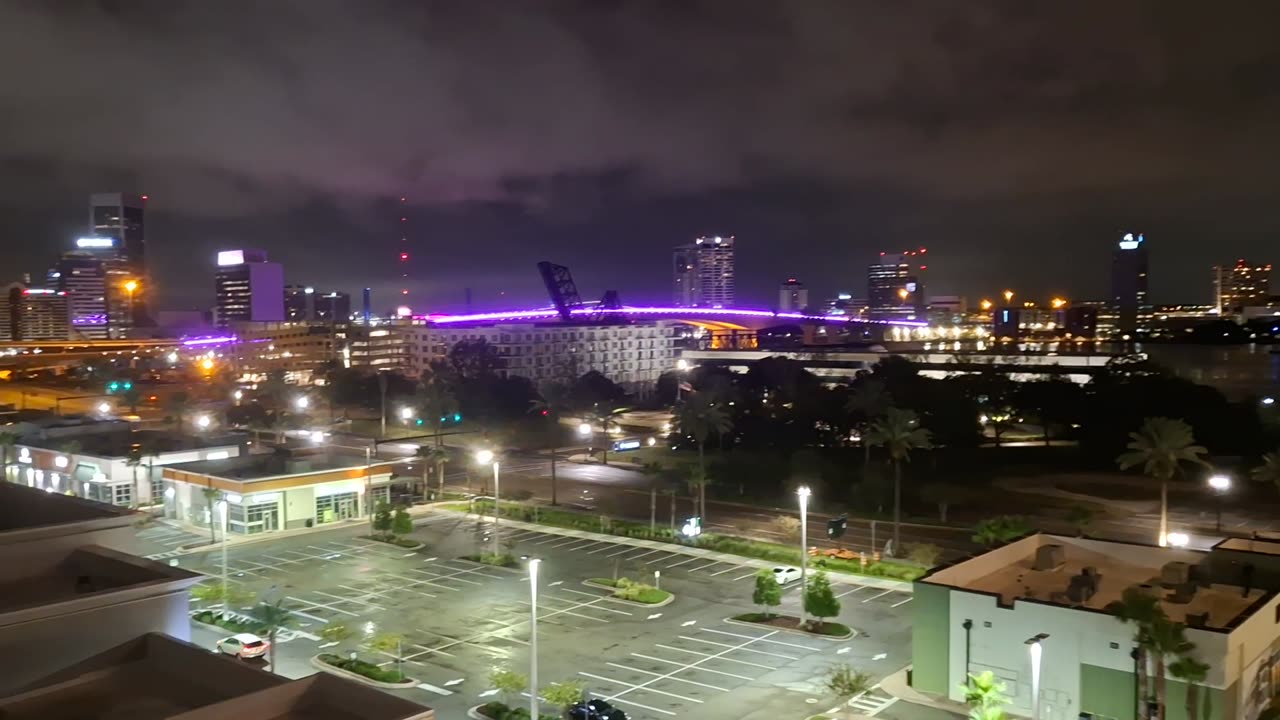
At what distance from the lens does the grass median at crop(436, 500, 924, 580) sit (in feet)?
112

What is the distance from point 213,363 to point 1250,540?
468ft

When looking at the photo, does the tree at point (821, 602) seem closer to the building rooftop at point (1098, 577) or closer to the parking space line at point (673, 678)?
the building rooftop at point (1098, 577)

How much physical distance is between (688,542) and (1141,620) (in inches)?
865

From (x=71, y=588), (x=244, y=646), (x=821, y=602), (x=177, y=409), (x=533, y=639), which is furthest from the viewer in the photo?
(x=177, y=409)

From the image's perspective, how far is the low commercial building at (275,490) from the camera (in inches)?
1667

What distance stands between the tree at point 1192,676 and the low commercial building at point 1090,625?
16 centimetres

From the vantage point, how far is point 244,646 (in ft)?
82.3

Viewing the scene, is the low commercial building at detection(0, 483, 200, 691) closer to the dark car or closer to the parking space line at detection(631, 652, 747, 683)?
the dark car

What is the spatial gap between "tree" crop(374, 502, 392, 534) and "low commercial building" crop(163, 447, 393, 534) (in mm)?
4195

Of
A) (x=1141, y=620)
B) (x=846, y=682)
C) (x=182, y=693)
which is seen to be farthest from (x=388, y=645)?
(x=1141, y=620)

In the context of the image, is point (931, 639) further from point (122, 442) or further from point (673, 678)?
point (122, 442)

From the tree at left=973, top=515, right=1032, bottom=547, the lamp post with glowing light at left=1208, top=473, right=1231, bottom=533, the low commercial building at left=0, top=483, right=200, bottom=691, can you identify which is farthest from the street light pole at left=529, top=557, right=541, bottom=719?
the lamp post with glowing light at left=1208, top=473, right=1231, bottom=533

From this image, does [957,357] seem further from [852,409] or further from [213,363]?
[213,363]

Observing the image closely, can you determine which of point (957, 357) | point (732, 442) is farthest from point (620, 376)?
point (732, 442)
